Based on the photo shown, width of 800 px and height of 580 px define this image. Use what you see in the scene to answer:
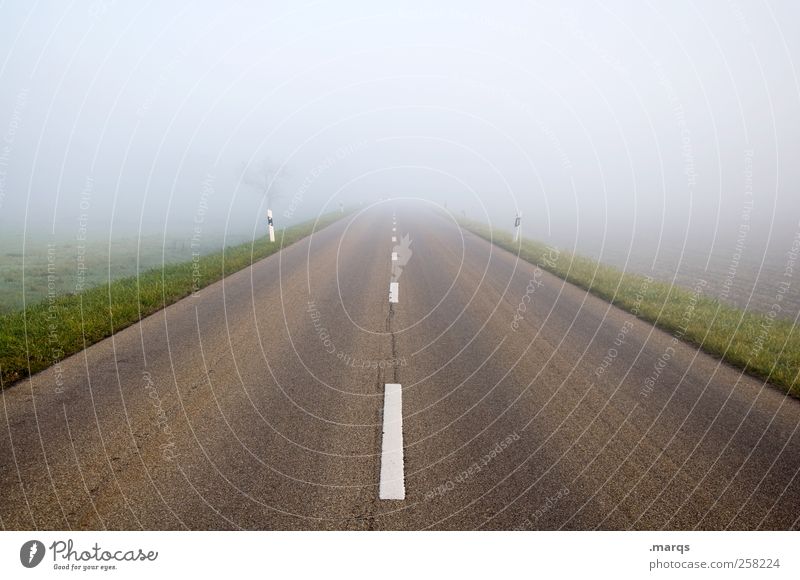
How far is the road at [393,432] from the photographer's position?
264cm

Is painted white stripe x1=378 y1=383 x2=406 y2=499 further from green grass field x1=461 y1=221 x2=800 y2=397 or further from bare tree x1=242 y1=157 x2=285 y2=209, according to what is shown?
bare tree x1=242 y1=157 x2=285 y2=209

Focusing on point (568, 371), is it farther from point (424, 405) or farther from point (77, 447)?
point (77, 447)

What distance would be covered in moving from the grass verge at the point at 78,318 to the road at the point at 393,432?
0.29 meters

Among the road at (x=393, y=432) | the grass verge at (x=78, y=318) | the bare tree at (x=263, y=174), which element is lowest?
the road at (x=393, y=432)

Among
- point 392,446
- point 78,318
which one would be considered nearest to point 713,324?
point 392,446

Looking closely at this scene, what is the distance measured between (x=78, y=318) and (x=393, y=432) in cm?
558

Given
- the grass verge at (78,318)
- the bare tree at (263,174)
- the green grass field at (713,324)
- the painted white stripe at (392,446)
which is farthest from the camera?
the bare tree at (263,174)

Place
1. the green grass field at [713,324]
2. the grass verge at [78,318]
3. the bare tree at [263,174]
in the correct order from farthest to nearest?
the bare tree at [263,174]
the green grass field at [713,324]
the grass verge at [78,318]

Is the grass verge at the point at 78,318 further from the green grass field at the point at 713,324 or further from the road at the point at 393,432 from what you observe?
the green grass field at the point at 713,324

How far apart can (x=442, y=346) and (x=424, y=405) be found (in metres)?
1.69

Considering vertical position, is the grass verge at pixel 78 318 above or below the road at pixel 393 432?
above

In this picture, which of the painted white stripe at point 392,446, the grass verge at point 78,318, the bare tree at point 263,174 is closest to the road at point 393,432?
the painted white stripe at point 392,446

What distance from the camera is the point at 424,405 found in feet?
13.0

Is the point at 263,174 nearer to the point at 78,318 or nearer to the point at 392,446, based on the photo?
the point at 78,318
